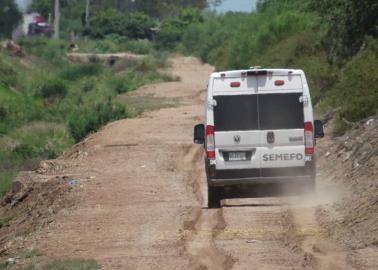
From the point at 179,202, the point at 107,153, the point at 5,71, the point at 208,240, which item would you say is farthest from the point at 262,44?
the point at 208,240

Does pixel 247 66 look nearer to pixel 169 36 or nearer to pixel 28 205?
pixel 28 205

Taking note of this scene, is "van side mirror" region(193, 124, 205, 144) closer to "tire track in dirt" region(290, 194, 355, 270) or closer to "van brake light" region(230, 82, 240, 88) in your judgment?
"van brake light" region(230, 82, 240, 88)

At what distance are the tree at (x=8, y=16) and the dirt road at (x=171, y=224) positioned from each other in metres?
87.7

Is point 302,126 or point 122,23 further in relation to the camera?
point 122,23

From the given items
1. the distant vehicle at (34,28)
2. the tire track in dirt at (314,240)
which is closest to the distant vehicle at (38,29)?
the distant vehicle at (34,28)

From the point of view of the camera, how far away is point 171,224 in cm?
1847

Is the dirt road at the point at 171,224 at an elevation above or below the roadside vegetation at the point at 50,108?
above

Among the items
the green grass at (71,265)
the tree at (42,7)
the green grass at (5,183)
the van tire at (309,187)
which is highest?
the green grass at (71,265)

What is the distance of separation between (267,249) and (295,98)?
4.30 m

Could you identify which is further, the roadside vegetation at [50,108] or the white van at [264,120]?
the roadside vegetation at [50,108]

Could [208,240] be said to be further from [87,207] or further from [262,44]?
[262,44]

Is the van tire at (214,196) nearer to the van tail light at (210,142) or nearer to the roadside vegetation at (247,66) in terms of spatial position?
the van tail light at (210,142)

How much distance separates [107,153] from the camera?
31984mm

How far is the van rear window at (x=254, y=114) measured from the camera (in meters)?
19.2
